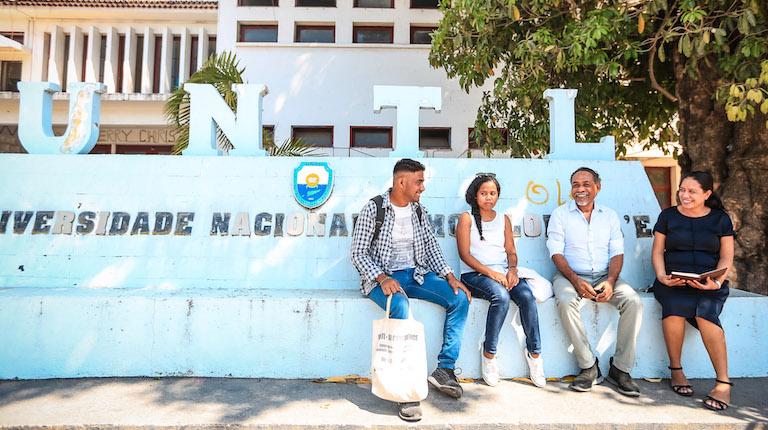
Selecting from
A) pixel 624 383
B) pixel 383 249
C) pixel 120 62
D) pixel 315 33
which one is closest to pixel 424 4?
pixel 315 33

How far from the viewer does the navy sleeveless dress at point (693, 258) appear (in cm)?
361

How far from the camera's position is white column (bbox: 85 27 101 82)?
40.7ft

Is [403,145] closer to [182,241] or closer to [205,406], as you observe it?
[182,241]

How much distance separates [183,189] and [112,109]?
31.7 feet

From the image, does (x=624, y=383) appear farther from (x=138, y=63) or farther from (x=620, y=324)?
(x=138, y=63)

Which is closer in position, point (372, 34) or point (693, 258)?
point (693, 258)

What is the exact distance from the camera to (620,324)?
3.69 meters

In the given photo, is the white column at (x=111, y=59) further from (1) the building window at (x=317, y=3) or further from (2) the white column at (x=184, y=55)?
(1) the building window at (x=317, y=3)

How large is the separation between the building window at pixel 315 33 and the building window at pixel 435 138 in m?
3.17

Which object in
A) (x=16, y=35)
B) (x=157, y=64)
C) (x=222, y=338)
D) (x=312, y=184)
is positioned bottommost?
(x=222, y=338)

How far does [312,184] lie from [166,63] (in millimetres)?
9855

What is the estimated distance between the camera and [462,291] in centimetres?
365

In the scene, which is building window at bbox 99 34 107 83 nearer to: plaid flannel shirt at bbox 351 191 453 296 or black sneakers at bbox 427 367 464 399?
plaid flannel shirt at bbox 351 191 453 296

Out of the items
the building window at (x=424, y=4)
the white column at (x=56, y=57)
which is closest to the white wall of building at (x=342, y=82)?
the building window at (x=424, y=4)
